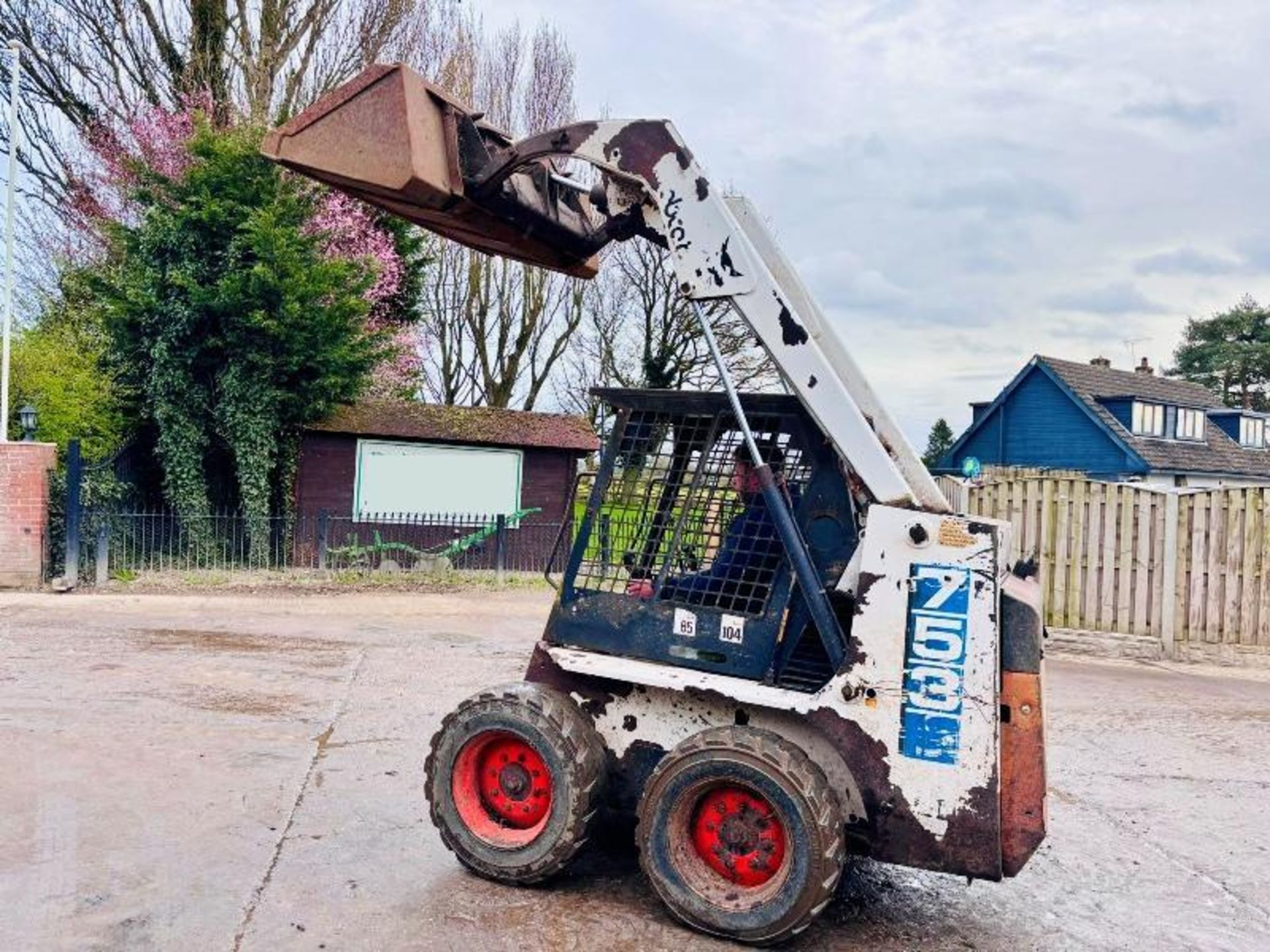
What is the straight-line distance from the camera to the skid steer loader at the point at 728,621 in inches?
161

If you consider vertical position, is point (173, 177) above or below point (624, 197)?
above

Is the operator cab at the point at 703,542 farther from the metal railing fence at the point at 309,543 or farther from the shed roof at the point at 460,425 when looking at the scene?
the shed roof at the point at 460,425

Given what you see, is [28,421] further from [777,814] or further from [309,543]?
[777,814]

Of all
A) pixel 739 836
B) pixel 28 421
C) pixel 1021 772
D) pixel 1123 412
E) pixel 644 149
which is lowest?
pixel 739 836

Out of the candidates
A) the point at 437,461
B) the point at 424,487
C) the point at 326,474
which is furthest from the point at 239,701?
the point at 437,461

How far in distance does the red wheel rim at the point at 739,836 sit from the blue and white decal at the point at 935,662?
0.61 metres

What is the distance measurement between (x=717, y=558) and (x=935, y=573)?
37.1 inches

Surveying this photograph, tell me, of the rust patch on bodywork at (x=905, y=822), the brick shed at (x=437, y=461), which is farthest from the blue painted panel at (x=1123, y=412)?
the rust patch on bodywork at (x=905, y=822)

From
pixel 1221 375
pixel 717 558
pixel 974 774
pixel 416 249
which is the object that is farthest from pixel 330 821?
pixel 1221 375

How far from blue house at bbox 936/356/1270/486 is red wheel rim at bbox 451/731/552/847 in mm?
33676

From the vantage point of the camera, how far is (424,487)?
1859 cm

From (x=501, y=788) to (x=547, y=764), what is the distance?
383 mm

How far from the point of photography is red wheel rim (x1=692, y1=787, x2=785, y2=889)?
166 inches

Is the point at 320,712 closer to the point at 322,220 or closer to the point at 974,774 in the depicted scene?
the point at 974,774
